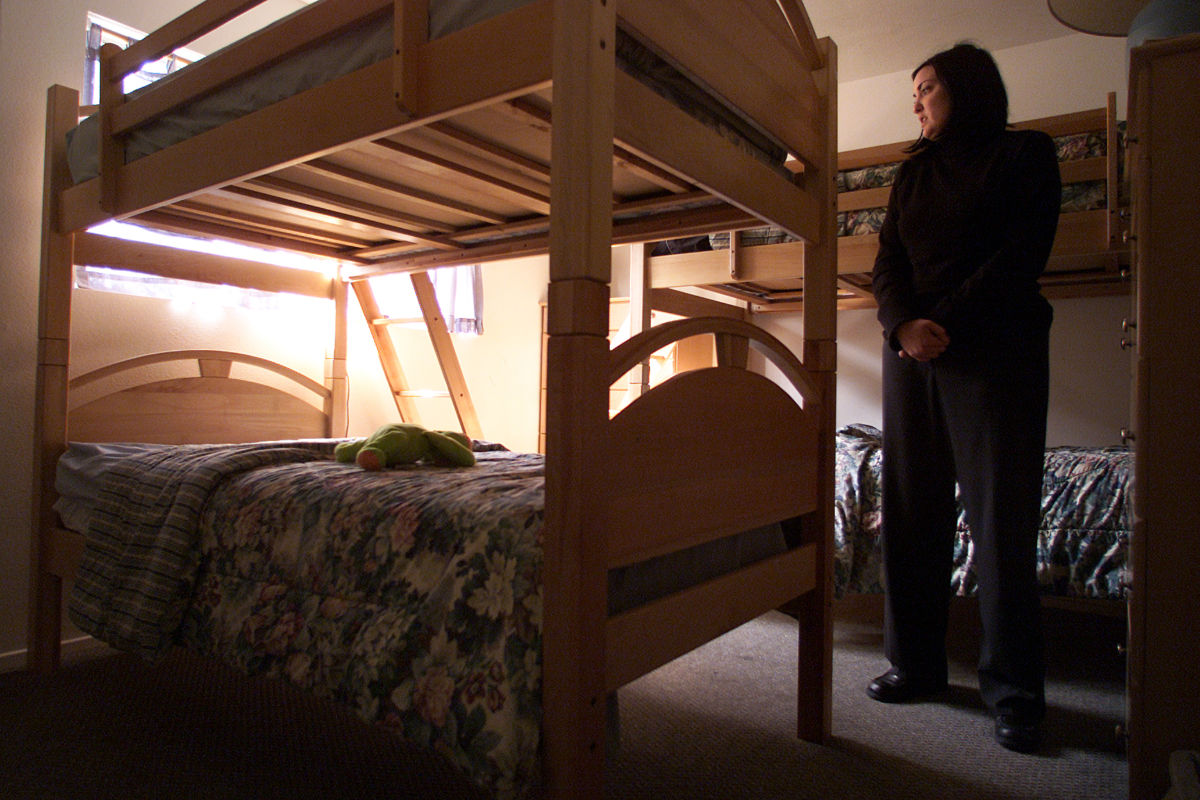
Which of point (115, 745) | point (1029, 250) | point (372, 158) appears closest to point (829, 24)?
point (1029, 250)

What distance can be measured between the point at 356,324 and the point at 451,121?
1.75 m

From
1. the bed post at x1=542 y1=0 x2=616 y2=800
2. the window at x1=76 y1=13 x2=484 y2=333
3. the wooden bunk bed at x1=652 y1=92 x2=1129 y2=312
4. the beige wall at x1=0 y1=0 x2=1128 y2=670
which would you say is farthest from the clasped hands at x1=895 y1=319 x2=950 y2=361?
the beige wall at x1=0 y1=0 x2=1128 y2=670

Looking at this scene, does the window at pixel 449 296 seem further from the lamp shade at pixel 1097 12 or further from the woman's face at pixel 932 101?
the lamp shade at pixel 1097 12

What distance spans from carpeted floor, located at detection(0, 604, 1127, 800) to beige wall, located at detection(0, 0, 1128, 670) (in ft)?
1.89

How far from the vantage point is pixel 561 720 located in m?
0.87

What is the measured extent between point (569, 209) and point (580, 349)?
16cm

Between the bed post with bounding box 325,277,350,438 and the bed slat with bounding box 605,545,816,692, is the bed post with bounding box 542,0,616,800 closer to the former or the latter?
the bed slat with bounding box 605,545,816,692

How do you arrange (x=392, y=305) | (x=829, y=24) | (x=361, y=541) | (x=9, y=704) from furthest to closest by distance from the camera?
1. (x=829, y=24)
2. (x=392, y=305)
3. (x=9, y=704)
4. (x=361, y=541)

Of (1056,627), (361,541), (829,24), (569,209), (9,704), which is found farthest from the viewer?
(829,24)

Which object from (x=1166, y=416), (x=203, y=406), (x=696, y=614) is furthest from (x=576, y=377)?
(x=203, y=406)

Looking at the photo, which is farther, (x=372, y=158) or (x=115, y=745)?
(x=372, y=158)

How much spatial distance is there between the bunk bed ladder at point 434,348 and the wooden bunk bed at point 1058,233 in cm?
84

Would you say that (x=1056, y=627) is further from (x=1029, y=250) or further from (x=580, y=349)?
(x=580, y=349)

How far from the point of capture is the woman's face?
158cm
